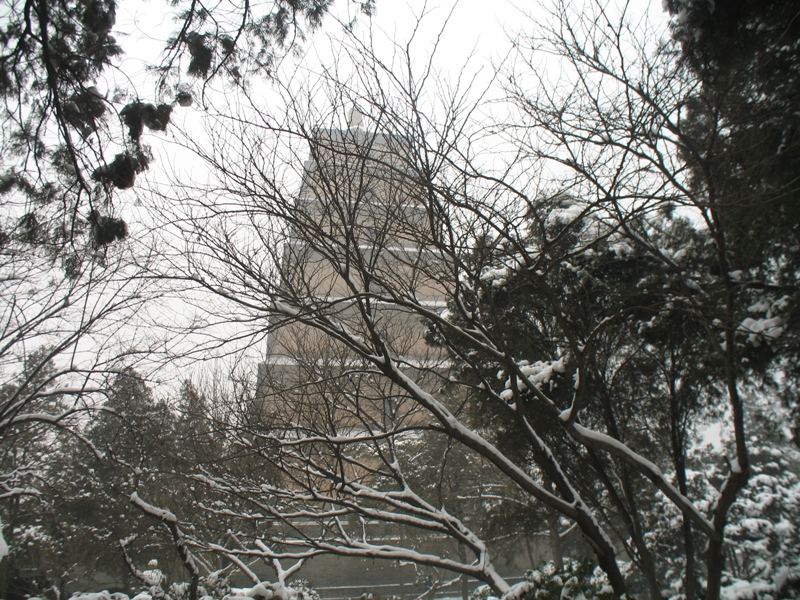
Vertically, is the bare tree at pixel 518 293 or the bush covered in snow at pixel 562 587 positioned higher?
the bare tree at pixel 518 293

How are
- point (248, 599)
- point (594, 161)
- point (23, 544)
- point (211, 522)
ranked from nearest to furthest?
1. point (594, 161)
2. point (248, 599)
3. point (211, 522)
4. point (23, 544)

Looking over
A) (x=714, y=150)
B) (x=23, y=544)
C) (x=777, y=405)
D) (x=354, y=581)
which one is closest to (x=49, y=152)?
(x=714, y=150)

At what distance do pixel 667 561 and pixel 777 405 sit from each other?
12.0 m

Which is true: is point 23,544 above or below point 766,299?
below

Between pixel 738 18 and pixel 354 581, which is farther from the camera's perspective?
pixel 354 581

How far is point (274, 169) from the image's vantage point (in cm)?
454

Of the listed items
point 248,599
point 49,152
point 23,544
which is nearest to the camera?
point 49,152

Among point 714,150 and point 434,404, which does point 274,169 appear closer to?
point 434,404

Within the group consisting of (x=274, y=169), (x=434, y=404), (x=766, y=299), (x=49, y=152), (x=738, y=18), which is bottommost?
(x=434, y=404)

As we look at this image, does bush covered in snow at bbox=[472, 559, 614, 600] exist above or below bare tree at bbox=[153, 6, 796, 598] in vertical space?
below

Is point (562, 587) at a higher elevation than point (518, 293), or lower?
lower

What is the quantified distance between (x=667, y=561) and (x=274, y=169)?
1738 cm

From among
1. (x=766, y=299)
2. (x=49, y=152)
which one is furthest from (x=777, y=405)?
(x=49, y=152)

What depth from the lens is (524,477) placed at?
4539 millimetres
